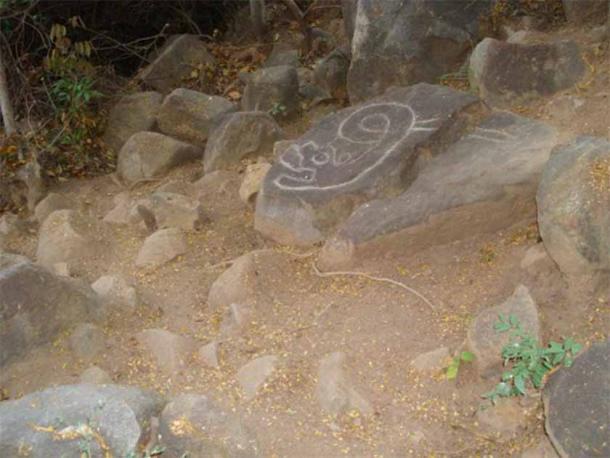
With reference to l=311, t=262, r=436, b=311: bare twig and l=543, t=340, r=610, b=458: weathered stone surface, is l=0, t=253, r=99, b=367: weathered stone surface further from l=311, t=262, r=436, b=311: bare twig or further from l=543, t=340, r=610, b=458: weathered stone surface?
l=543, t=340, r=610, b=458: weathered stone surface

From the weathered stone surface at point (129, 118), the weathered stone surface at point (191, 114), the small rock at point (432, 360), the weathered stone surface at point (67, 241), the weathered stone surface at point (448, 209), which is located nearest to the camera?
the small rock at point (432, 360)

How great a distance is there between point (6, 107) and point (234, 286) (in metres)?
1.91

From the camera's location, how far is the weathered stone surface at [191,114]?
4.09 meters

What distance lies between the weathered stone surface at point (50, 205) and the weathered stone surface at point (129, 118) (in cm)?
54

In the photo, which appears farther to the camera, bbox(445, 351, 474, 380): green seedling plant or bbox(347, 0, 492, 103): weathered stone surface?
bbox(347, 0, 492, 103): weathered stone surface

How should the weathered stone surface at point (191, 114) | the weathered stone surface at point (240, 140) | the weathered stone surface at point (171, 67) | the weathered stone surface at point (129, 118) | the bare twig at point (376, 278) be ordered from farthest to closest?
the weathered stone surface at point (171, 67), the weathered stone surface at point (129, 118), the weathered stone surface at point (191, 114), the weathered stone surface at point (240, 140), the bare twig at point (376, 278)

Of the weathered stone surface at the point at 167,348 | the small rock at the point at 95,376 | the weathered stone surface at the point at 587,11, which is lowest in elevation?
the weathered stone surface at the point at 167,348

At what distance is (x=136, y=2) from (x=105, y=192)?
1.64 m

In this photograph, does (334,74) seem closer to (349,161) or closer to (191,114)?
(191,114)

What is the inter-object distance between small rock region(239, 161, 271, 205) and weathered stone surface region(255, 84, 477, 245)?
159 millimetres

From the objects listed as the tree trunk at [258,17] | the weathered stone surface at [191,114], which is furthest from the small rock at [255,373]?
the tree trunk at [258,17]

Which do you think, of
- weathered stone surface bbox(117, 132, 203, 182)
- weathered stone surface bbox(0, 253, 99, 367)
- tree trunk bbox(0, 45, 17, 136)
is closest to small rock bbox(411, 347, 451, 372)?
weathered stone surface bbox(0, 253, 99, 367)

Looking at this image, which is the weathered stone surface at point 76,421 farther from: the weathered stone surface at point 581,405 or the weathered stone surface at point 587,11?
the weathered stone surface at point 587,11

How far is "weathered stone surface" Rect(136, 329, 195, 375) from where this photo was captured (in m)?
2.49
